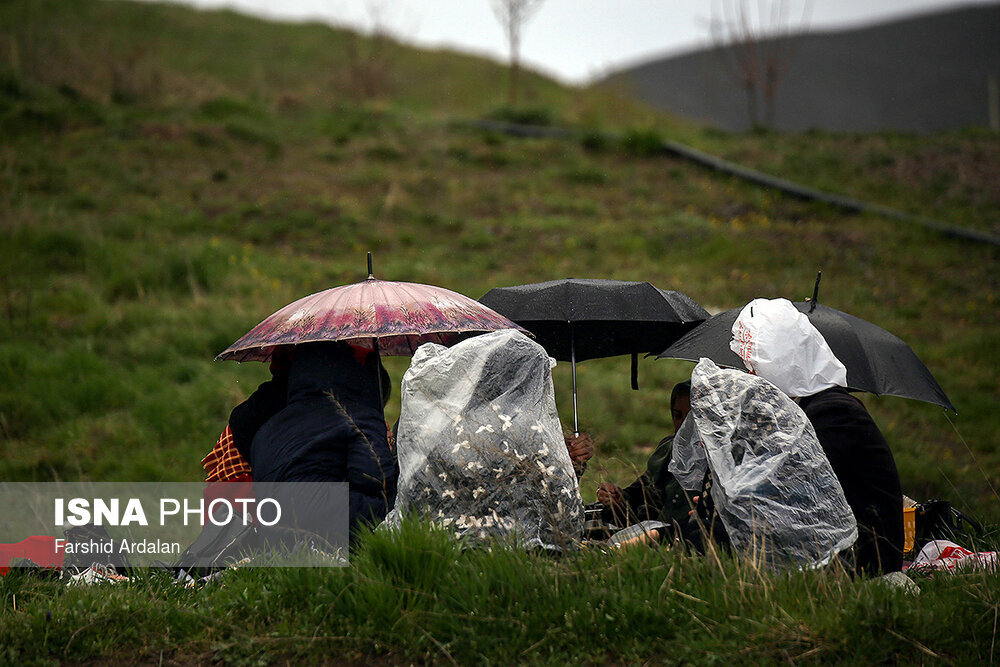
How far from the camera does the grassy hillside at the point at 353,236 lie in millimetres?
8539

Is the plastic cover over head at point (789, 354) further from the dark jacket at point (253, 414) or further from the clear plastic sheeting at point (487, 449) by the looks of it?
the dark jacket at point (253, 414)

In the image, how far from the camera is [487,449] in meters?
3.24

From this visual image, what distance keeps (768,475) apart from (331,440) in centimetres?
173

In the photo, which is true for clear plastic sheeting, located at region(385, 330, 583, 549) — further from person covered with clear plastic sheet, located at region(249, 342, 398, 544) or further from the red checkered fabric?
the red checkered fabric

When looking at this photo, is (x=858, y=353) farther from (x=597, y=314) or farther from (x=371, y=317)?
(x=371, y=317)

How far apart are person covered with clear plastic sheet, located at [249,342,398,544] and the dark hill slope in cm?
2325

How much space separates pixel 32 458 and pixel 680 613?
6.34m

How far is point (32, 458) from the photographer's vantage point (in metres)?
7.44

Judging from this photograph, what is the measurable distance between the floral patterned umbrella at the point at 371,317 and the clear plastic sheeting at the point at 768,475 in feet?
4.43

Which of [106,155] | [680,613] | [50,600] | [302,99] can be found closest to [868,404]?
[680,613]

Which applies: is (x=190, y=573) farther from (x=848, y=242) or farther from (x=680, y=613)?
(x=848, y=242)

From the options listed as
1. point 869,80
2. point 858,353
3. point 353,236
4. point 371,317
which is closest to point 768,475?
point 858,353

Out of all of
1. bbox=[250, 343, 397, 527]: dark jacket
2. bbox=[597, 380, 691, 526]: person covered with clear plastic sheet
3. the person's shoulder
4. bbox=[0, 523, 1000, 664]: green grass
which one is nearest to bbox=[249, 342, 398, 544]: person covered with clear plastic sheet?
bbox=[250, 343, 397, 527]: dark jacket

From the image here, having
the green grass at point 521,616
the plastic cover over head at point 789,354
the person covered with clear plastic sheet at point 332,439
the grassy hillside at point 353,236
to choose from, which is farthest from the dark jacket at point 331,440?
the grassy hillside at point 353,236
